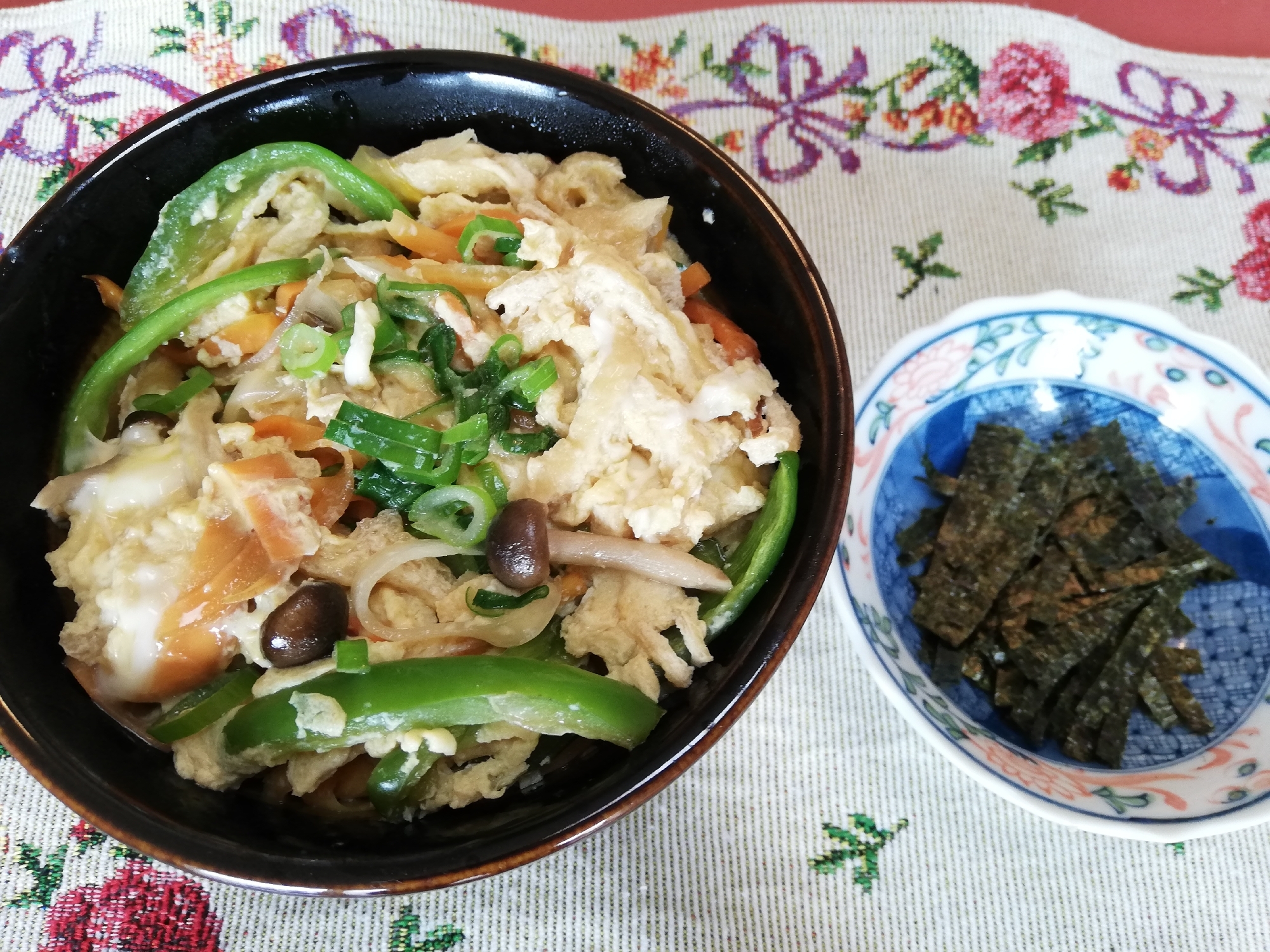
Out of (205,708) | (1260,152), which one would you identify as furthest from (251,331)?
(1260,152)

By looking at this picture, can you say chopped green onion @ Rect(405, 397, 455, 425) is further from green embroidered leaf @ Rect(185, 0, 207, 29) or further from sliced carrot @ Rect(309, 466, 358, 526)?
green embroidered leaf @ Rect(185, 0, 207, 29)

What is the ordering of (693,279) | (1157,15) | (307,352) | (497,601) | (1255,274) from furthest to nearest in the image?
(1157,15) < (1255,274) < (693,279) < (307,352) < (497,601)

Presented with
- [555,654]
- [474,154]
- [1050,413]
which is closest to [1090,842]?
[1050,413]

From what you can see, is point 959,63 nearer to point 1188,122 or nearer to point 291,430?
point 1188,122

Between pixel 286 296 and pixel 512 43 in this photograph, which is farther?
pixel 512 43

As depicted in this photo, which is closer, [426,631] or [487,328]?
[426,631]

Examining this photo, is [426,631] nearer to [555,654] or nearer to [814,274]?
[555,654]

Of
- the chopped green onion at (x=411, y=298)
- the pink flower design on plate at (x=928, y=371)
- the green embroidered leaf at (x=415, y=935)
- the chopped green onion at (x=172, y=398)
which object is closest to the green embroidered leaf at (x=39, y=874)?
the green embroidered leaf at (x=415, y=935)
